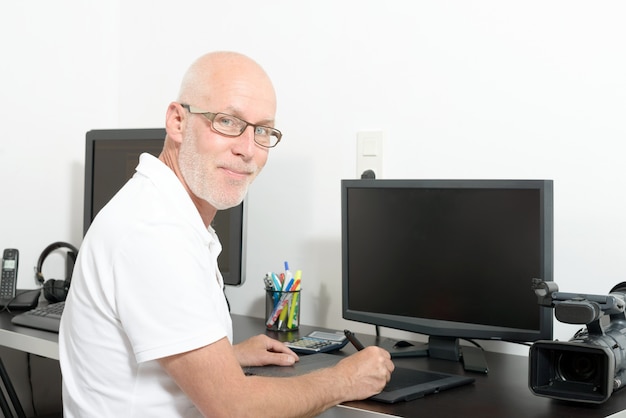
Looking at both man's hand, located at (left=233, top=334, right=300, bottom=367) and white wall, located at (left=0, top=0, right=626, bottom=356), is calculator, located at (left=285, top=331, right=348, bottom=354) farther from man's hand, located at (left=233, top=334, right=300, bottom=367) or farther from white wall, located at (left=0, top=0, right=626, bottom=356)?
white wall, located at (left=0, top=0, right=626, bottom=356)

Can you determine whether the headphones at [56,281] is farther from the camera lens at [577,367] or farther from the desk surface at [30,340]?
the camera lens at [577,367]

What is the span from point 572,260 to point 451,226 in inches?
12.2

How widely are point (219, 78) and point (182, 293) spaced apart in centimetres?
43

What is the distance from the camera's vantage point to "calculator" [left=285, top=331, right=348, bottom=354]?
193 centimetres

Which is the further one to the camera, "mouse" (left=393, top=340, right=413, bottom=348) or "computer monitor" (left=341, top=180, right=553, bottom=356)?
"mouse" (left=393, top=340, right=413, bottom=348)

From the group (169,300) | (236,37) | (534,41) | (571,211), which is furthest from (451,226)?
(236,37)

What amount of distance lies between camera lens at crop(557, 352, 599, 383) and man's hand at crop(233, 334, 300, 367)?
0.56 metres

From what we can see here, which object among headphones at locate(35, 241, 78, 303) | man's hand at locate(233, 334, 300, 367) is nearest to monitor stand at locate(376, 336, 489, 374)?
man's hand at locate(233, 334, 300, 367)

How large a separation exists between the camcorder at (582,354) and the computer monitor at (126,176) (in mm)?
952

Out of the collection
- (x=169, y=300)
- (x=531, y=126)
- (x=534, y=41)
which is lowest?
(x=169, y=300)

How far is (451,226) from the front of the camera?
1.85 metres

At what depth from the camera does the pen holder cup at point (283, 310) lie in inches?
87.0

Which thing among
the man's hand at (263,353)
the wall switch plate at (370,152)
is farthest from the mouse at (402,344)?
the wall switch plate at (370,152)

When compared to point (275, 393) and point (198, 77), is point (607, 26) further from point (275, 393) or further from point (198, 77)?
point (275, 393)
